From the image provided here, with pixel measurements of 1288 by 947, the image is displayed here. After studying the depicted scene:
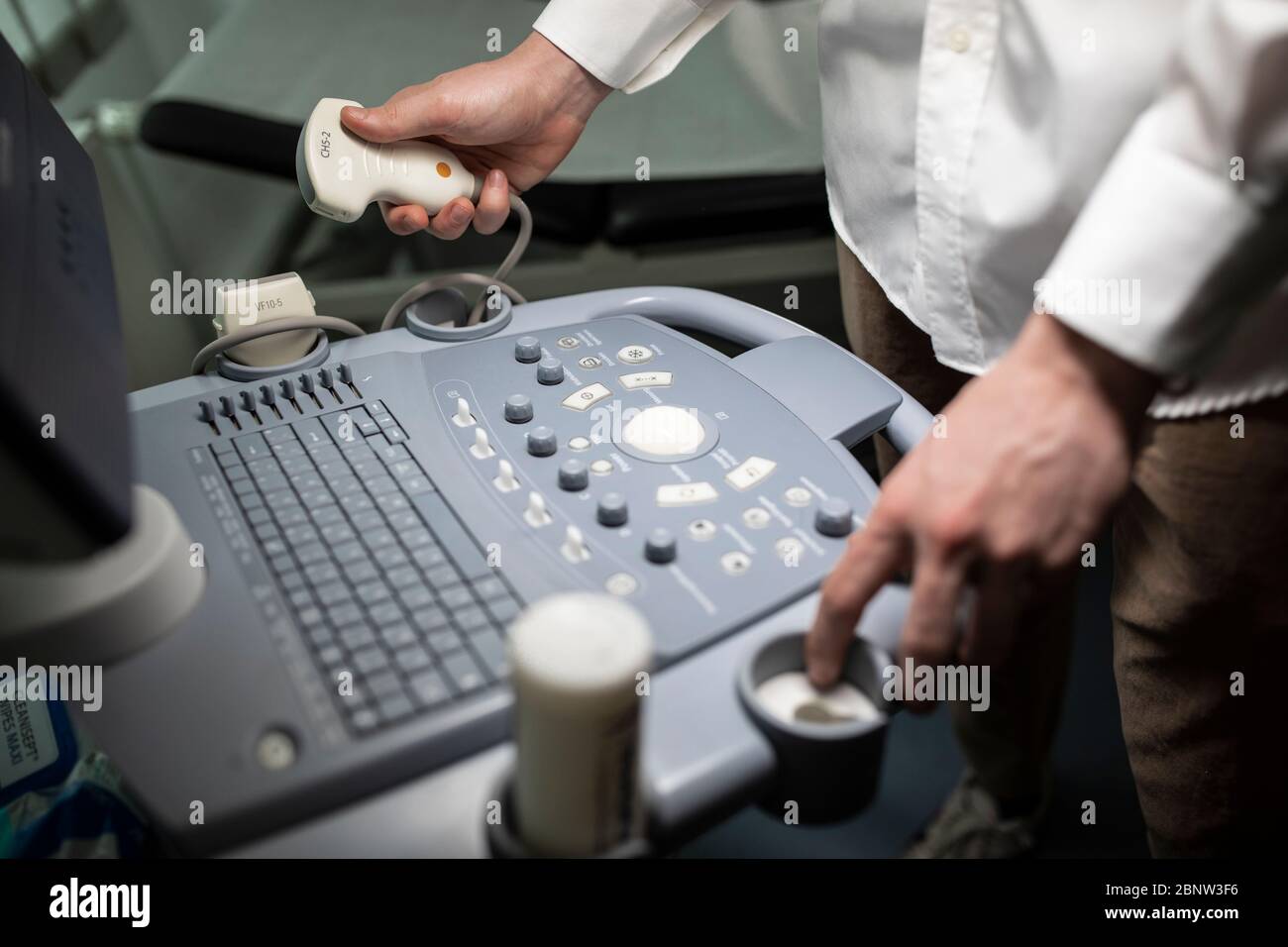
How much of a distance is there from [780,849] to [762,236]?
0.89 meters

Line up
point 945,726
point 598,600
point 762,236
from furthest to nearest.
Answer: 1. point 762,236
2. point 945,726
3. point 598,600

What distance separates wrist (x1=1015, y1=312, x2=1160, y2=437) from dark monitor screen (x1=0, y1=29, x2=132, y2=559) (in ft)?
1.55

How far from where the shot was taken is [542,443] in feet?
2.18

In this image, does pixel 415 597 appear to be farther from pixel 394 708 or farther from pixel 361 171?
pixel 361 171

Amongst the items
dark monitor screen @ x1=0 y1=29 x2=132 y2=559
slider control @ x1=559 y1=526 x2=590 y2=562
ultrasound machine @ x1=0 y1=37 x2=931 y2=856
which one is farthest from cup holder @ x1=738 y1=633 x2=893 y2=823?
dark monitor screen @ x1=0 y1=29 x2=132 y2=559

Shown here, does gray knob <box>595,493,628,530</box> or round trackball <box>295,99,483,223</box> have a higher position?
round trackball <box>295,99,483,223</box>

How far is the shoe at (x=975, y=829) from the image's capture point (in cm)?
112

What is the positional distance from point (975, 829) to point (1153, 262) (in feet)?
2.79

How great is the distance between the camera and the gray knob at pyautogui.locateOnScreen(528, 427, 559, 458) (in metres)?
0.66

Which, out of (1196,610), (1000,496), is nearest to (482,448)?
(1000,496)

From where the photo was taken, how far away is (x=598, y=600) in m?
0.39

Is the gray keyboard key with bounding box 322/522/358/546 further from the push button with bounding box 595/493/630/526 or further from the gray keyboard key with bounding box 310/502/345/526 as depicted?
the push button with bounding box 595/493/630/526

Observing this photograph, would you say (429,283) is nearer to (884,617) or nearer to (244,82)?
(884,617)

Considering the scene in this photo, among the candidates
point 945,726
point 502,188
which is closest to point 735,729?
point 502,188
